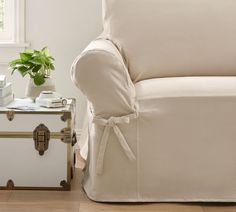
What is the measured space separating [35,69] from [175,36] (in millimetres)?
688

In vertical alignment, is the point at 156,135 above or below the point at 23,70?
below

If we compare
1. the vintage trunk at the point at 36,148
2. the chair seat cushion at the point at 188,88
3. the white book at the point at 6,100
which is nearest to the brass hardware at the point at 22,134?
the vintage trunk at the point at 36,148

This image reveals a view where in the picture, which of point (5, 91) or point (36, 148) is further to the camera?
point (5, 91)

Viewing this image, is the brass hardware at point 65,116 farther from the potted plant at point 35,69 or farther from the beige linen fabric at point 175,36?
the beige linen fabric at point 175,36

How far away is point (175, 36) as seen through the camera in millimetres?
2818

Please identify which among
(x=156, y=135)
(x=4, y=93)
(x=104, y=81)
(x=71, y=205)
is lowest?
(x=71, y=205)

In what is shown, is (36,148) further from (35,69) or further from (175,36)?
(175,36)

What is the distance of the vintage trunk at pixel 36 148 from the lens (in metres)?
2.52

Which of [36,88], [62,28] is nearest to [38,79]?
[36,88]

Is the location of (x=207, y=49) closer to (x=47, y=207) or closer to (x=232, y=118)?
(x=232, y=118)

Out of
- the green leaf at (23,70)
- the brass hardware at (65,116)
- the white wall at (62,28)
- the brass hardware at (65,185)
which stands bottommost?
the brass hardware at (65,185)

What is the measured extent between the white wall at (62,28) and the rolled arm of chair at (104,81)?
3.85 ft

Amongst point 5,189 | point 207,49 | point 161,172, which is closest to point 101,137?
point 161,172

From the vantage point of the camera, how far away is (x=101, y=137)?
7.84 feet
